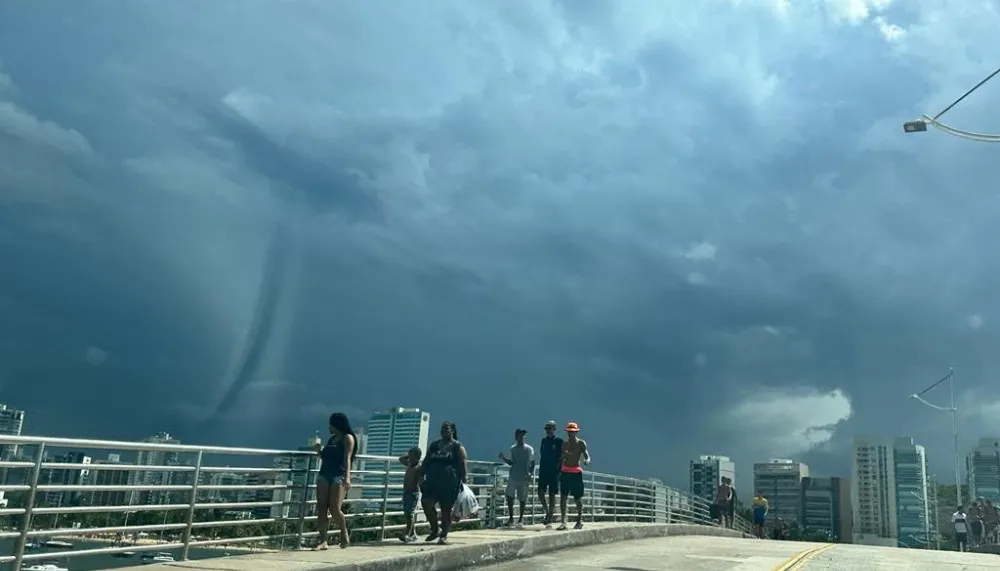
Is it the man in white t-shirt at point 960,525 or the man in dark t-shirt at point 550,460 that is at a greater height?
the man in dark t-shirt at point 550,460

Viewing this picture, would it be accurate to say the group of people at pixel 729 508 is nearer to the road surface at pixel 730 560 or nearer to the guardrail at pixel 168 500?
the road surface at pixel 730 560

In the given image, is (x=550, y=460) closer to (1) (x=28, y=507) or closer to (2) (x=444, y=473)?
(2) (x=444, y=473)

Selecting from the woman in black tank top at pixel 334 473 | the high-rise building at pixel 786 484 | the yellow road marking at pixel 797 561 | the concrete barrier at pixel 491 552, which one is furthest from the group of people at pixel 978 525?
the high-rise building at pixel 786 484

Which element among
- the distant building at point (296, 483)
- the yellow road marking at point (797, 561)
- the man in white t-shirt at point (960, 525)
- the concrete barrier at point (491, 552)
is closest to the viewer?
the concrete barrier at point (491, 552)

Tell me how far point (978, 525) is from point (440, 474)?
897 inches

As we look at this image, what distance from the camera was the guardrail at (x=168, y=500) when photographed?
276 inches

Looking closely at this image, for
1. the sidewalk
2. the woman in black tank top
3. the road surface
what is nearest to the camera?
the sidewalk

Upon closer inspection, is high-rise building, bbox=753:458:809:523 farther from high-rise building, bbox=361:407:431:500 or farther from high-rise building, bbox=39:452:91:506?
high-rise building, bbox=39:452:91:506

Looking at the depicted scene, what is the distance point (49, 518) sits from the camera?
7.72 metres

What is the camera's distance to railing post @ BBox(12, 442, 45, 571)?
6852mm

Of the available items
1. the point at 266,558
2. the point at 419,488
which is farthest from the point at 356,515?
the point at 266,558

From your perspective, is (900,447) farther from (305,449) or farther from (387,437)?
(305,449)

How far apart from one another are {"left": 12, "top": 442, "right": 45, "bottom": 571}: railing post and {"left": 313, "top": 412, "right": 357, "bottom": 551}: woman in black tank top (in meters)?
3.56

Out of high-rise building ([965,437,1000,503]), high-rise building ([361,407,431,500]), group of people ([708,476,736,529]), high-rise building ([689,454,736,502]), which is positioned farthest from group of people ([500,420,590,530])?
high-rise building ([965,437,1000,503])
